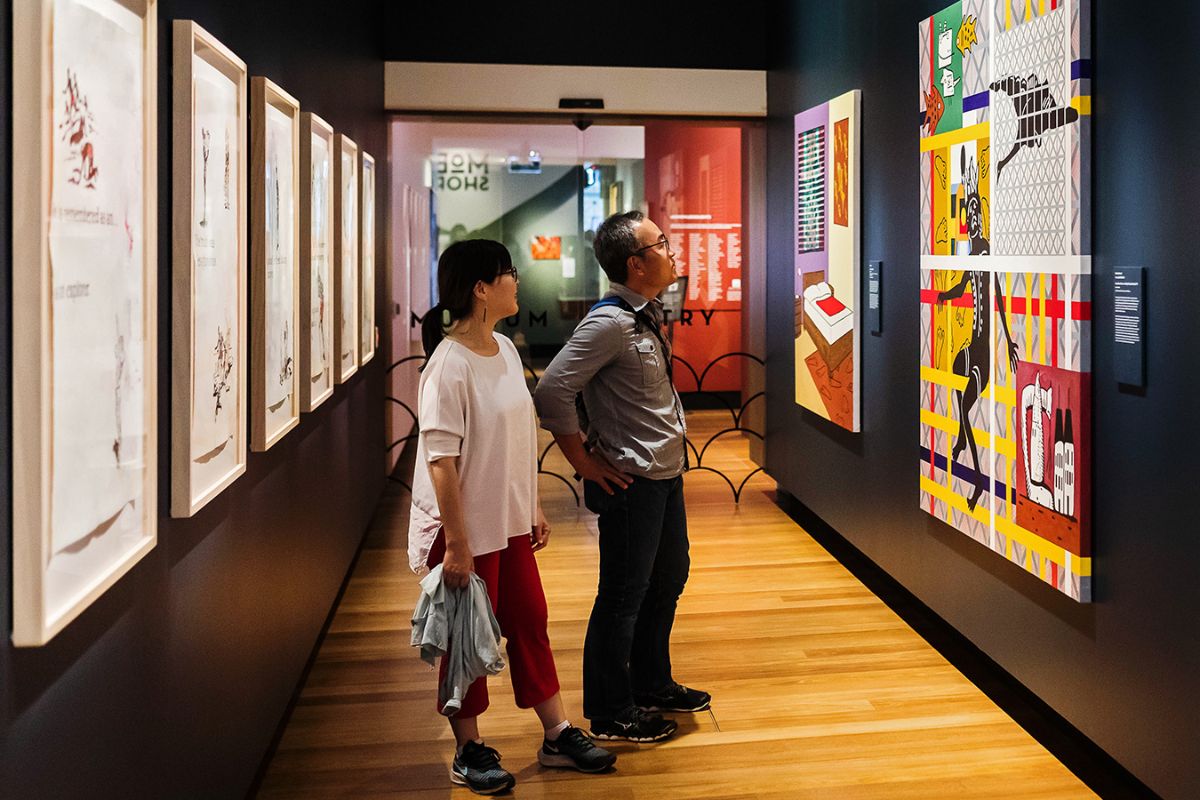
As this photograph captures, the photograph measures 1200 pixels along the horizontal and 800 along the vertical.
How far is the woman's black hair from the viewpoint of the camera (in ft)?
9.86

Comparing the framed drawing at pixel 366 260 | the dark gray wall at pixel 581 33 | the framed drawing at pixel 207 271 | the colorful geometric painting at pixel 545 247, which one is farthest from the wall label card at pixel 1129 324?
the colorful geometric painting at pixel 545 247

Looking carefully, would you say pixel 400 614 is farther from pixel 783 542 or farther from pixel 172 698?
pixel 172 698

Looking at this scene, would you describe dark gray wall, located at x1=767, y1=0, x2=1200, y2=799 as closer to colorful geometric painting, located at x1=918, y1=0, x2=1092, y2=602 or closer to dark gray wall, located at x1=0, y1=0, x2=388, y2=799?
colorful geometric painting, located at x1=918, y1=0, x2=1092, y2=602

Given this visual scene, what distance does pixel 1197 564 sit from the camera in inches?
106

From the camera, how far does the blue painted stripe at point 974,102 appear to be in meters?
3.73

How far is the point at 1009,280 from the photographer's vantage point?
3.57 m

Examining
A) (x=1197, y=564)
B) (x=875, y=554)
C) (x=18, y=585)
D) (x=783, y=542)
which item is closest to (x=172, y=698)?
(x=18, y=585)

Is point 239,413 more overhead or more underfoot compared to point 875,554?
more overhead

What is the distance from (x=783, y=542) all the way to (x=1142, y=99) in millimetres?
3544

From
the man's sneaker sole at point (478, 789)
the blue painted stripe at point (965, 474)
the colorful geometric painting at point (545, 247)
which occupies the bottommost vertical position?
the man's sneaker sole at point (478, 789)

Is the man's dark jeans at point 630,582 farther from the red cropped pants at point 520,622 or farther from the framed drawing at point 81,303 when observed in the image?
the framed drawing at point 81,303

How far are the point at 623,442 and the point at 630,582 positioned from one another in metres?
0.40

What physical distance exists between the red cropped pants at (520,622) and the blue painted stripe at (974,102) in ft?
6.60

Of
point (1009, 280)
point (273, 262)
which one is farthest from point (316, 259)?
point (1009, 280)
